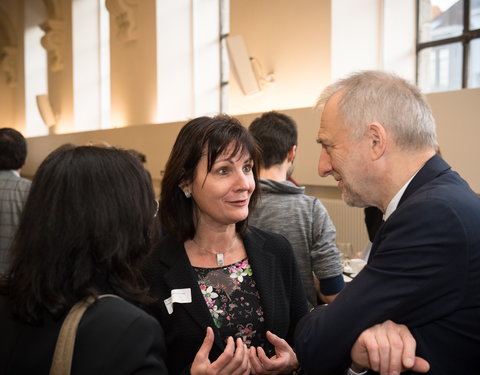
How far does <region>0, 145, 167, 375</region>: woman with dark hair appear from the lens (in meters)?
1.08

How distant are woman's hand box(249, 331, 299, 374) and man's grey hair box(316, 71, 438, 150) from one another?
30.9 inches

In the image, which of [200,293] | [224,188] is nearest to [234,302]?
[200,293]

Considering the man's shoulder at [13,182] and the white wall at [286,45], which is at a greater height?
the white wall at [286,45]

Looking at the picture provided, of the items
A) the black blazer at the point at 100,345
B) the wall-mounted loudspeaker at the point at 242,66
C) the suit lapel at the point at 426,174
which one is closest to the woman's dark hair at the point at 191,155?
the suit lapel at the point at 426,174

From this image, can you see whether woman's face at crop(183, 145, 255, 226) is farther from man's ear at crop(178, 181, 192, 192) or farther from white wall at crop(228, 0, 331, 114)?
white wall at crop(228, 0, 331, 114)

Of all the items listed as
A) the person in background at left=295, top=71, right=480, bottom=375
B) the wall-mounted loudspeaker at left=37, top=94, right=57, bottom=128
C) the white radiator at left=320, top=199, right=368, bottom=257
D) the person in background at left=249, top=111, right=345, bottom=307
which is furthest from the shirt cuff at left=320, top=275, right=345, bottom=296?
the wall-mounted loudspeaker at left=37, top=94, right=57, bottom=128

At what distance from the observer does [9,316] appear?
3.88 ft

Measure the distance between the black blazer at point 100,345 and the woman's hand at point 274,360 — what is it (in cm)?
64

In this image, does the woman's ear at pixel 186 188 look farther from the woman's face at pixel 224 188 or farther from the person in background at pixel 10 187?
the person in background at pixel 10 187

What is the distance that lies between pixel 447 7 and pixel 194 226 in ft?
14.7

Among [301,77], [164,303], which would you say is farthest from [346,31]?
[164,303]

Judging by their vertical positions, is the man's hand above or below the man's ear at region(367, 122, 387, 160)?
below

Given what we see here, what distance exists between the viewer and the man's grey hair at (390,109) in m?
1.38

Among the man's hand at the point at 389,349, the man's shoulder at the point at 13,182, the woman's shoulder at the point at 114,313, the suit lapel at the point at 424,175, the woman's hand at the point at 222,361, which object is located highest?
the suit lapel at the point at 424,175
